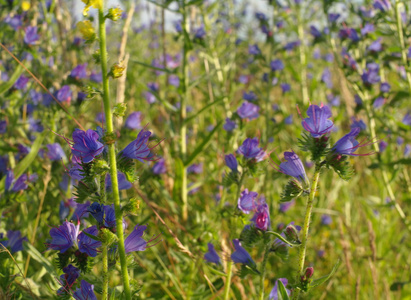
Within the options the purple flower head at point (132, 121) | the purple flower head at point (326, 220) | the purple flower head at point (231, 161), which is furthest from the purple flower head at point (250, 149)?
the purple flower head at point (326, 220)

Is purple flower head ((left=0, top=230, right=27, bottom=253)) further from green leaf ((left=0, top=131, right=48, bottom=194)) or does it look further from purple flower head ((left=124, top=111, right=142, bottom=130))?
purple flower head ((left=124, top=111, right=142, bottom=130))

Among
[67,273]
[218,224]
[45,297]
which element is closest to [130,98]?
[218,224]

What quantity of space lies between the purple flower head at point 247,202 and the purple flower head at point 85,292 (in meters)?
0.72

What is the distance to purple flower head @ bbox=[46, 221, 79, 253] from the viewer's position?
4.00 ft

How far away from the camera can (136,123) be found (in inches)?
105

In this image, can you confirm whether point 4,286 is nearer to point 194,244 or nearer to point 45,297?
point 45,297

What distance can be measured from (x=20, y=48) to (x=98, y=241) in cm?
209

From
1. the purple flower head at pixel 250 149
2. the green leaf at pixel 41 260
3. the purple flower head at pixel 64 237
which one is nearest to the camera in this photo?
the purple flower head at pixel 64 237

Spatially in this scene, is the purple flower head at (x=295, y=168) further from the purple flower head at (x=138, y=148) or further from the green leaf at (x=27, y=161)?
the green leaf at (x=27, y=161)

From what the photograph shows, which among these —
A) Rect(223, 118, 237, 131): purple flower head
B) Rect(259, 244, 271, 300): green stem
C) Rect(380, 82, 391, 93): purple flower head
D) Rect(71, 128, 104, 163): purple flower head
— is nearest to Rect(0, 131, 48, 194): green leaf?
Rect(71, 128, 104, 163): purple flower head

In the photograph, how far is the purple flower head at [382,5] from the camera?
8.84ft

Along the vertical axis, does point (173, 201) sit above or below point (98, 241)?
below

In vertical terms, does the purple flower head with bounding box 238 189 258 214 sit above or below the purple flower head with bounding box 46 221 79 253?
below

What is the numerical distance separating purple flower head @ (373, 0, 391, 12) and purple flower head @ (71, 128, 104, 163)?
233cm
